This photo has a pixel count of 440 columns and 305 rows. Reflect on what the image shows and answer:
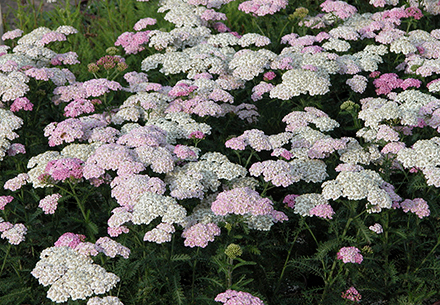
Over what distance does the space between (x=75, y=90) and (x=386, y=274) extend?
2.91 m

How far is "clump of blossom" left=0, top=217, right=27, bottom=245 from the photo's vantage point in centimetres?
348

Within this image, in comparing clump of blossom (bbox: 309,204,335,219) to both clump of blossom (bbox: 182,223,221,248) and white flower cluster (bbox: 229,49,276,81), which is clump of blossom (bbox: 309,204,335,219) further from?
white flower cluster (bbox: 229,49,276,81)

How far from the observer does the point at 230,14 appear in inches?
302

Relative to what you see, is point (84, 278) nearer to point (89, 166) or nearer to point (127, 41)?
point (89, 166)

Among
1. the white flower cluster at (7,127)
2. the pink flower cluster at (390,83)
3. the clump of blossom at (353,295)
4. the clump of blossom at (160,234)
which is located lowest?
the clump of blossom at (353,295)

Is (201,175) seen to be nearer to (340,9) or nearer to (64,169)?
(64,169)

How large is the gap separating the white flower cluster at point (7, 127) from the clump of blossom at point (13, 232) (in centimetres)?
74

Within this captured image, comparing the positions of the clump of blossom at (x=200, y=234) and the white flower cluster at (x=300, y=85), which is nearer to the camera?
the clump of blossom at (x=200, y=234)

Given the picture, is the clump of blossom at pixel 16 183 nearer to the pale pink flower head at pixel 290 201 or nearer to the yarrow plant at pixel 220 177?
the yarrow plant at pixel 220 177

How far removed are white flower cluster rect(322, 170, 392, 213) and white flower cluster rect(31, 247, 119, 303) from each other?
1516 mm

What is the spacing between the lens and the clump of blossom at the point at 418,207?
12.4 feet

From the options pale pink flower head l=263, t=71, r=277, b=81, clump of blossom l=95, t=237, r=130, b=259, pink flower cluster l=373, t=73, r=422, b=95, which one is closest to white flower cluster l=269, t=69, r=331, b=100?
pale pink flower head l=263, t=71, r=277, b=81

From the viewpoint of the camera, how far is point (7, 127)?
14.0 feet

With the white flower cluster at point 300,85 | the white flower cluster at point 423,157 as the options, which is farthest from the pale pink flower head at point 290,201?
the white flower cluster at point 300,85
